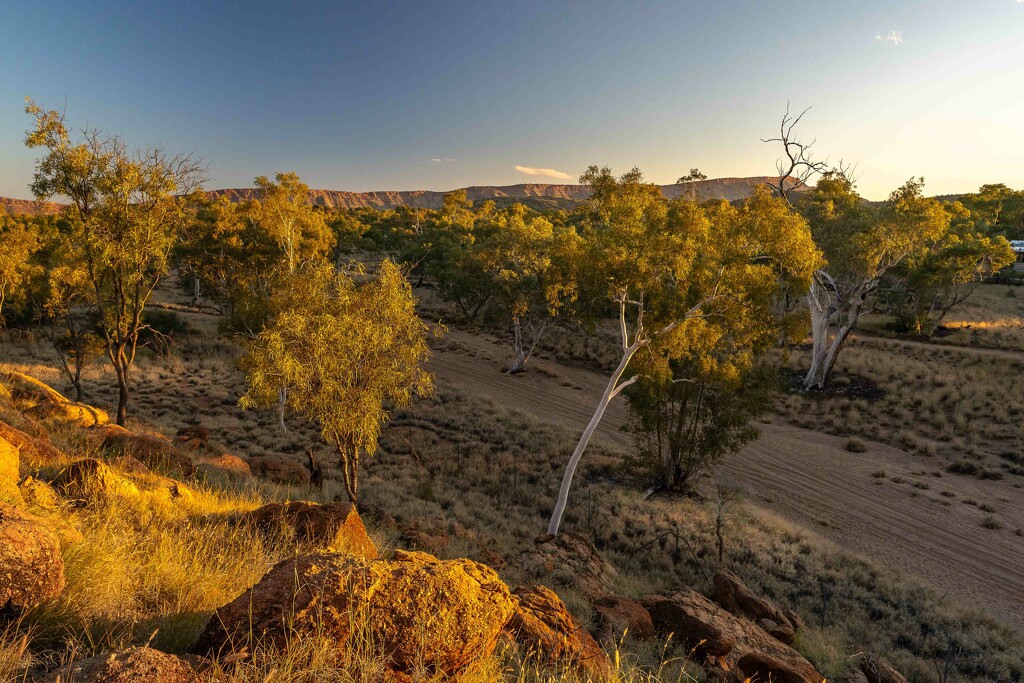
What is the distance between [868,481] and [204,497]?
2064 cm

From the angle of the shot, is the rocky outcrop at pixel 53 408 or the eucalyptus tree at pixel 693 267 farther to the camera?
the rocky outcrop at pixel 53 408

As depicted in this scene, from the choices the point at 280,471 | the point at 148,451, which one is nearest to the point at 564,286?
the point at 280,471

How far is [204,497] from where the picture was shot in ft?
27.5

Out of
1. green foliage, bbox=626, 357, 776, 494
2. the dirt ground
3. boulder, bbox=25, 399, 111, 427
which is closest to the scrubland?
green foliage, bbox=626, 357, 776, 494

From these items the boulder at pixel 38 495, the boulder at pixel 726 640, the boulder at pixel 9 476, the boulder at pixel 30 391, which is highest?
the boulder at pixel 9 476

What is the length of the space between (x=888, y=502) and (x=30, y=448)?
22.0 m

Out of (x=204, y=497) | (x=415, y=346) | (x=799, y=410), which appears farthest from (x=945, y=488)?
(x=204, y=497)

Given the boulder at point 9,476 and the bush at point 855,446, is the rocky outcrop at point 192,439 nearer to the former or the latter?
the boulder at point 9,476

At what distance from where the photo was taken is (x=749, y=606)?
29.8 ft

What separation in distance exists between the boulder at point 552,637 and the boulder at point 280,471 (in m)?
10.3

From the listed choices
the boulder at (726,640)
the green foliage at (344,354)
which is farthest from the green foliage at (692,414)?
the green foliage at (344,354)

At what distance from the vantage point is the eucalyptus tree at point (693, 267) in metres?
11.7

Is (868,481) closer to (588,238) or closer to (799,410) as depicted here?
(799,410)

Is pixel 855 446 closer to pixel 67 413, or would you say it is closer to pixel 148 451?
pixel 148 451
